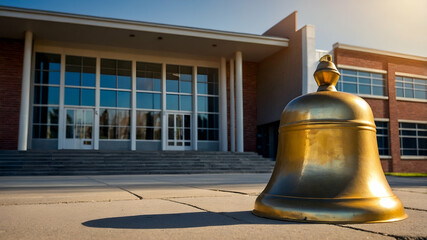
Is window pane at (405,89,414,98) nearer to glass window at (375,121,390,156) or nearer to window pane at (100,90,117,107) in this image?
glass window at (375,121,390,156)

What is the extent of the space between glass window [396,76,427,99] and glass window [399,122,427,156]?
2.01 meters

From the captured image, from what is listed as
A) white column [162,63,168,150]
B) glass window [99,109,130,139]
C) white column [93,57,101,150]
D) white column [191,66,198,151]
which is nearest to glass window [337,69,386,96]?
white column [191,66,198,151]

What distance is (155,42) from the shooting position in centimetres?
2184

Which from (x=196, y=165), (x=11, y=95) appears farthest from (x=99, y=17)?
(x=196, y=165)

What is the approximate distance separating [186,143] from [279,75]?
732cm

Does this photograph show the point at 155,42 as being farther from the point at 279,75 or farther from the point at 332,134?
the point at 332,134

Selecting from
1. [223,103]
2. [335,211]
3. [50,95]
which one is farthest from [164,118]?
[335,211]

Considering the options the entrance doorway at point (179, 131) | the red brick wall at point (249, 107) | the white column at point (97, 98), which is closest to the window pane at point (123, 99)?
the white column at point (97, 98)

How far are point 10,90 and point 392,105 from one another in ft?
75.2

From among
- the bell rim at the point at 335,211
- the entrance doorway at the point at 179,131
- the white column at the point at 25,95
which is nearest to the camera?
the bell rim at the point at 335,211

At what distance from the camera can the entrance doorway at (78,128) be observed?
870 inches

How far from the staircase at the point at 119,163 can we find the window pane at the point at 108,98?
17.3 ft

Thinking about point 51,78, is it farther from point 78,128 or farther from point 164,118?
point 164,118

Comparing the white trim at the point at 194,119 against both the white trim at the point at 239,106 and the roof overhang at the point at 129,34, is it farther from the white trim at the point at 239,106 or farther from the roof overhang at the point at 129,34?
the white trim at the point at 239,106
